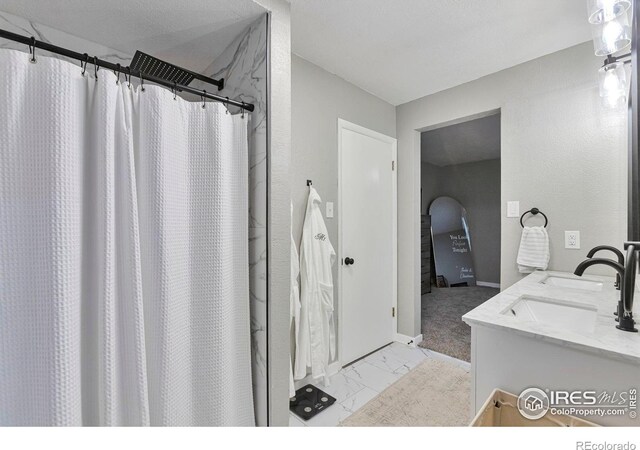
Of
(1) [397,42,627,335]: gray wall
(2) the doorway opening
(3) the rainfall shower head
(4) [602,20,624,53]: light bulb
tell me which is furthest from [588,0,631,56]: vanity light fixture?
(2) the doorway opening

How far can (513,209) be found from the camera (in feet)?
6.48

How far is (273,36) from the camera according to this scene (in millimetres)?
1172

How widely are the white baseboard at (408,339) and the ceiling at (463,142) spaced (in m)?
2.38

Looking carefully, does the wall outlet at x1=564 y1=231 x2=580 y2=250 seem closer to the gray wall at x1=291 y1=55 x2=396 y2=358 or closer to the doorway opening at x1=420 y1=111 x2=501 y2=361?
the gray wall at x1=291 y1=55 x2=396 y2=358

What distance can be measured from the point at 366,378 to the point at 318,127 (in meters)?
1.98

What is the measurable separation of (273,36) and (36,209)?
3.55 ft

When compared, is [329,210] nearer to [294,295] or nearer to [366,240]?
[366,240]

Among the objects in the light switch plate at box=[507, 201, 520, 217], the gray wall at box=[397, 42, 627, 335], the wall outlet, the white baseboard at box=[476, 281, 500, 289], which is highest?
the gray wall at box=[397, 42, 627, 335]

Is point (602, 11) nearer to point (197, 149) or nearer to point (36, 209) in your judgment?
point (197, 149)

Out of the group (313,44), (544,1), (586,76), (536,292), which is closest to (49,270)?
(313,44)

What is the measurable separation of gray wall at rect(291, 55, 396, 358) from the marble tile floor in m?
0.63

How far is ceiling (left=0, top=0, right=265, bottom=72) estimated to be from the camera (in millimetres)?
1057

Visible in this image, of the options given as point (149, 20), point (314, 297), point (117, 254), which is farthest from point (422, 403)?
point (149, 20)

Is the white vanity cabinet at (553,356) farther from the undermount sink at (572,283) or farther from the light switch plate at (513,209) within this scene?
the light switch plate at (513,209)
